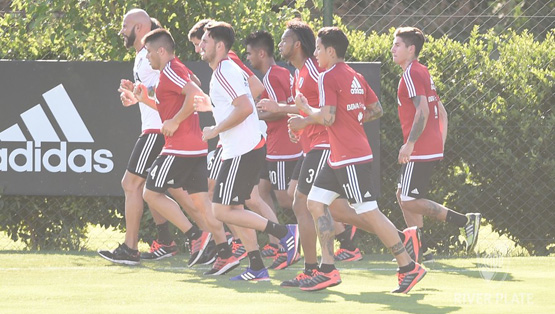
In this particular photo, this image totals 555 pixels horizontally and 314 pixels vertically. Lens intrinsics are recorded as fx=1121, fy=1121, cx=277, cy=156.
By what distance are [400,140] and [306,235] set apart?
2.96 meters

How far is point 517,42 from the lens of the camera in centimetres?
1141

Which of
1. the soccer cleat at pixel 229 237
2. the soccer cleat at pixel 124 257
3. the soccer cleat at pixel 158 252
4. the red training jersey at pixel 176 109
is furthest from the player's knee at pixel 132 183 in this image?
the soccer cleat at pixel 229 237

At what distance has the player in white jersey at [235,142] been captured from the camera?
8461 millimetres

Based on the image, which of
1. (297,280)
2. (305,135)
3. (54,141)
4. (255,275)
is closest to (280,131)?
(305,135)

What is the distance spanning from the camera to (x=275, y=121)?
10.2 metres

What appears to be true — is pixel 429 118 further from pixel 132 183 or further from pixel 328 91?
pixel 132 183

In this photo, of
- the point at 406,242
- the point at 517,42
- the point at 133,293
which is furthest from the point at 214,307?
the point at 517,42

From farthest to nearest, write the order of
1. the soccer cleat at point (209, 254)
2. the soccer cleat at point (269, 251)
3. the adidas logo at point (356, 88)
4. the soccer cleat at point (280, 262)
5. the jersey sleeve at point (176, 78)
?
the soccer cleat at point (269, 251) < the soccer cleat at point (209, 254) < the soccer cleat at point (280, 262) < the jersey sleeve at point (176, 78) < the adidas logo at point (356, 88)

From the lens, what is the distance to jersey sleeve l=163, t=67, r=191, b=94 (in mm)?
9203

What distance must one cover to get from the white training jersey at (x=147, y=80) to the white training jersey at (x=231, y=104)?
4.58 ft

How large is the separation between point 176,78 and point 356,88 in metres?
1.83

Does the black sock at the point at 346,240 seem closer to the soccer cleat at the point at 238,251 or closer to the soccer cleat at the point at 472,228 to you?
the soccer cleat at the point at 238,251

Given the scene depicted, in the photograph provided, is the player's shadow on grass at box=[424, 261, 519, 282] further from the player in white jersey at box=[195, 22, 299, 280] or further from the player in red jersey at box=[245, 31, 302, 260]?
the player in white jersey at box=[195, 22, 299, 280]

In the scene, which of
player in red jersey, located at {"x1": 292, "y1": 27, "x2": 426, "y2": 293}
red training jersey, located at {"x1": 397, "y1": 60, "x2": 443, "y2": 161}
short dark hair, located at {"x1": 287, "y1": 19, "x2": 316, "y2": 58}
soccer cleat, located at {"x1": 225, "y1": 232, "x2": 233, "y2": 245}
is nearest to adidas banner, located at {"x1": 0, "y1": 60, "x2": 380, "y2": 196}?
soccer cleat, located at {"x1": 225, "y1": 232, "x2": 233, "y2": 245}
